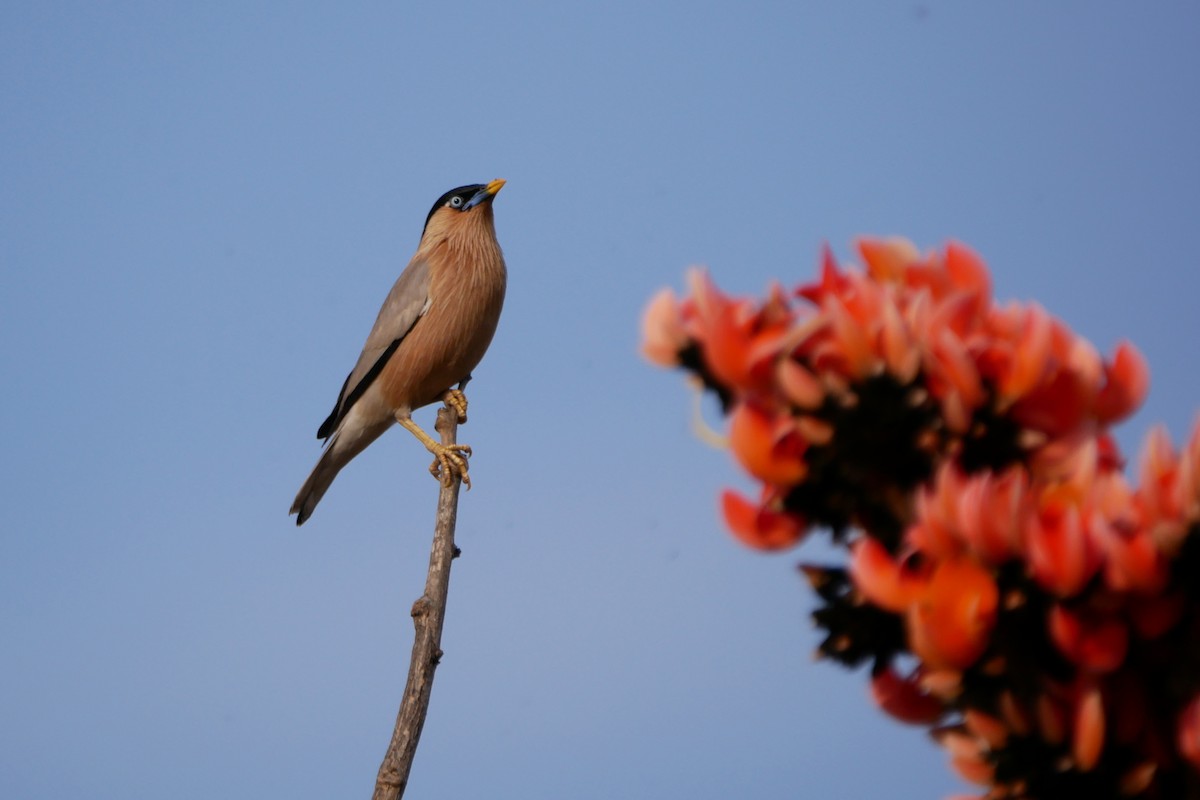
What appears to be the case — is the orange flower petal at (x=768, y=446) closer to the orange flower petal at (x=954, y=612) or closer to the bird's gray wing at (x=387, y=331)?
the orange flower petal at (x=954, y=612)

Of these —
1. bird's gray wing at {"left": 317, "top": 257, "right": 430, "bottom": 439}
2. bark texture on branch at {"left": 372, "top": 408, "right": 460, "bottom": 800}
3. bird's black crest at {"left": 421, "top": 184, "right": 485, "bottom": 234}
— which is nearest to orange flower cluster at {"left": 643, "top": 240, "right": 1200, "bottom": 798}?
bark texture on branch at {"left": 372, "top": 408, "right": 460, "bottom": 800}

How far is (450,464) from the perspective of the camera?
222 inches

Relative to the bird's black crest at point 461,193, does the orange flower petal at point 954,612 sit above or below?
below

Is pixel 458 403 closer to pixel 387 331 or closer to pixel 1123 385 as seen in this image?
pixel 387 331

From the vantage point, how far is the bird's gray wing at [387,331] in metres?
6.63

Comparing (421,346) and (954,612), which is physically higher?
(421,346)

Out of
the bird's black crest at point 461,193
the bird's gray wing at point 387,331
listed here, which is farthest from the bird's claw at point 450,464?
the bird's black crest at point 461,193

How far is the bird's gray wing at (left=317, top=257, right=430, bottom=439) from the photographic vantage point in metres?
6.63

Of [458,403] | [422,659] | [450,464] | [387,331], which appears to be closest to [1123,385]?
[422,659]

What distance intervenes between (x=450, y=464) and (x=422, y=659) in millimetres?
1435

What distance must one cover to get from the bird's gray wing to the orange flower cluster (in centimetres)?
533

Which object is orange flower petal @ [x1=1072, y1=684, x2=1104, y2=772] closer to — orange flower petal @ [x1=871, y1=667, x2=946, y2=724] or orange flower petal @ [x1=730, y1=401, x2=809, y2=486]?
orange flower petal @ [x1=871, y1=667, x2=946, y2=724]

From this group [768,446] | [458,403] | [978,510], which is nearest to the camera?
[978,510]

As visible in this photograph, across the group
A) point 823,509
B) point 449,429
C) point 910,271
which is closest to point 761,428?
point 823,509
